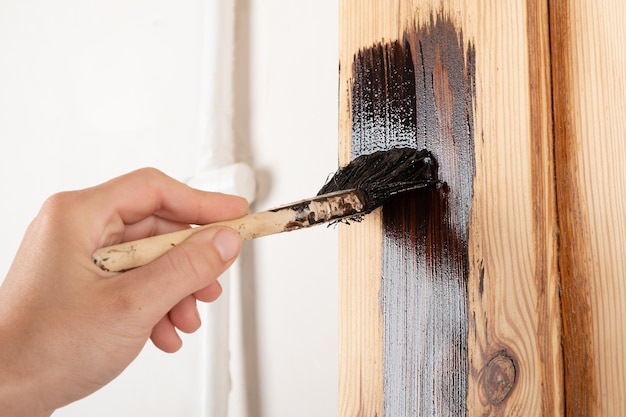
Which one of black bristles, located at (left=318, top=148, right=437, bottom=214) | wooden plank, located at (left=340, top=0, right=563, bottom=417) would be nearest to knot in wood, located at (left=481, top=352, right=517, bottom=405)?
wooden plank, located at (left=340, top=0, right=563, bottom=417)

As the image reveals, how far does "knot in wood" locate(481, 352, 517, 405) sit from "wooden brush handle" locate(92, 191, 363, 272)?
180 millimetres

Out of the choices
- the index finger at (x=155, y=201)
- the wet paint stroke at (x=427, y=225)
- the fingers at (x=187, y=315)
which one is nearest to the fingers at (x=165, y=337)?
the fingers at (x=187, y=315)

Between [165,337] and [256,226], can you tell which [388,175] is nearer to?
[256,226]

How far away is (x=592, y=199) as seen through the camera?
1.81 feet

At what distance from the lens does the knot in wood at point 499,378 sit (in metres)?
0.54

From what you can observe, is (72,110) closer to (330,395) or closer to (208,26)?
(208,26)

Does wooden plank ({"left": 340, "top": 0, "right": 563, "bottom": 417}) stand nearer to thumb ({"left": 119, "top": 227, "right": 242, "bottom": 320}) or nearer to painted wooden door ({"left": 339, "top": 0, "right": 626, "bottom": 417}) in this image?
painted wooden door ({"left": 339, "top": 0, "right": 626, "bottom": 417})

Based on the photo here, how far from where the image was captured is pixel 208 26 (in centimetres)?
98

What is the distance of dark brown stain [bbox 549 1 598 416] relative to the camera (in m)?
0.55

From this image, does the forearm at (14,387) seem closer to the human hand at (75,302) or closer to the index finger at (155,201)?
the human hand at (75,302)

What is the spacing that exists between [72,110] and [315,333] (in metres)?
0.70

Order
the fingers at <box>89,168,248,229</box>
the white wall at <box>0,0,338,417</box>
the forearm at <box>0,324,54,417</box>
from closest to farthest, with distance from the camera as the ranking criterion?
1. the forearm at <box>0,324,54,417</box>
2. the fingers at <box>89,168,248,229</box>
3. the white wall at <box>0,0,338,417</box>

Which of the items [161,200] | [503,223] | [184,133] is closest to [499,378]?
[503,223]

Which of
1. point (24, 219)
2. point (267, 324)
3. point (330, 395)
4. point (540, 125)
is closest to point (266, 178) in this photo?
point (267, 324)
